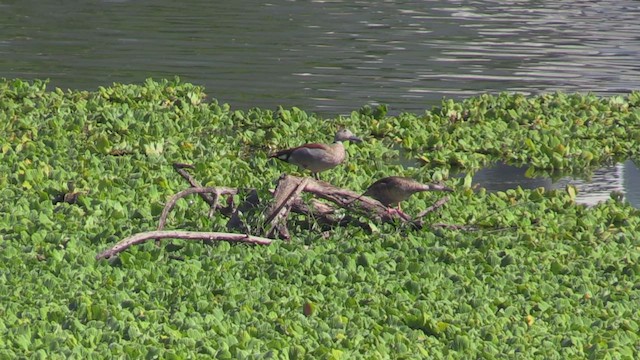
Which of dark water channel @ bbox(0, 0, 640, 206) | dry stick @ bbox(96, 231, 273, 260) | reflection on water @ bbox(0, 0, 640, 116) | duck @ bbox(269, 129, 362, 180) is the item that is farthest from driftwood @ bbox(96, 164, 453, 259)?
reflection on water @ bbox(0, 0, 640, 116)

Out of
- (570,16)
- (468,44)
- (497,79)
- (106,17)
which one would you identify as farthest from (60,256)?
(570,16)

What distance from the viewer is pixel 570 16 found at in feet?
88.1

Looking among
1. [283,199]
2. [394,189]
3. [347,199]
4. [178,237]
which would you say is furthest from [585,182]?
[178,237]

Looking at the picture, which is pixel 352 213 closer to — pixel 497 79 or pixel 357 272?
pixel 357 272

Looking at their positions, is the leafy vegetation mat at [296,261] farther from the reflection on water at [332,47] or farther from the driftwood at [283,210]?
Answer: the reflection on water at [332,47]

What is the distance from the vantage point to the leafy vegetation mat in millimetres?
6996

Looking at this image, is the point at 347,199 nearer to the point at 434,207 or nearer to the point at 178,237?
the point at 434,207

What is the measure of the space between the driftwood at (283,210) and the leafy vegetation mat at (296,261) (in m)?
0.10

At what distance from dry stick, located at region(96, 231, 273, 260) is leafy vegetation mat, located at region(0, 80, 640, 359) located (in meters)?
0.07

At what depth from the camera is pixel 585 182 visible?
11945mm

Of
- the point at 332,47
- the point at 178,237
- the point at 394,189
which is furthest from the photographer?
the point at 332,47

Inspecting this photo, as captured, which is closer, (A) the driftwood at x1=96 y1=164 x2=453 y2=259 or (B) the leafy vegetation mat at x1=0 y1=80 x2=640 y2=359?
(B) the leafy vegetation mat at x1=0 y1=80 x2=640 y2=359

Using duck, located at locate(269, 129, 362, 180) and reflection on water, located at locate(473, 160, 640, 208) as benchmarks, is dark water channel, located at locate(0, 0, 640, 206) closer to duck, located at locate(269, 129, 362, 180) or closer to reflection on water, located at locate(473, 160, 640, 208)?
reflection on water, located at locate(473, 160, 640, 208)

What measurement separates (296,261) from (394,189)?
48.2 inches
